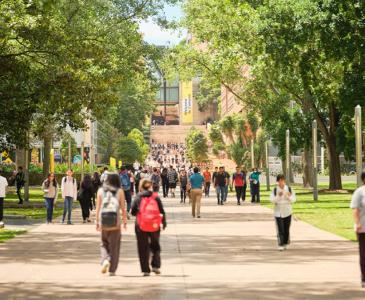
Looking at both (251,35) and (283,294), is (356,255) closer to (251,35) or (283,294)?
(283,294)

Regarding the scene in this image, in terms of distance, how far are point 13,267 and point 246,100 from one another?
4356 centimetres

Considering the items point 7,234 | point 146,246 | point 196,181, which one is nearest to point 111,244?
point 146,246

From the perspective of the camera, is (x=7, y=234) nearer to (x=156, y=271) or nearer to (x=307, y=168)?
(x=156, y=271)

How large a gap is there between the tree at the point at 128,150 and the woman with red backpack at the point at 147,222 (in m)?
96.2

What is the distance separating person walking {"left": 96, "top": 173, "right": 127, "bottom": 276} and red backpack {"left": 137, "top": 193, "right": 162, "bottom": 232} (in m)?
0.31

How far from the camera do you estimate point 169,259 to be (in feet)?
52.7

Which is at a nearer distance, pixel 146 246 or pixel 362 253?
pixel 362 253

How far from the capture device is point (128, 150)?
110062 millimetres

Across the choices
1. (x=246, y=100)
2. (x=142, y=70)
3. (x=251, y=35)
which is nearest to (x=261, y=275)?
(x=251, y=35)

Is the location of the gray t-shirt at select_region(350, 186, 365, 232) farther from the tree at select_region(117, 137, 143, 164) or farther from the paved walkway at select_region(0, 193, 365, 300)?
the tree at select_region(117, 137, 143, 164)

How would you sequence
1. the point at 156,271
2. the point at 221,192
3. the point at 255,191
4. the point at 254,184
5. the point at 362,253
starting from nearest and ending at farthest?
the point at 362,253 → the point at 156,271 → the point at 221,192 → the point at 254,184 → the point at 255,191

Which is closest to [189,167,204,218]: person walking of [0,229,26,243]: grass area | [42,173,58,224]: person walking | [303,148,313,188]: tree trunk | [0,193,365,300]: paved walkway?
[42,173,58,224]: person walking

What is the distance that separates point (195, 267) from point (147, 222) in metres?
1.71

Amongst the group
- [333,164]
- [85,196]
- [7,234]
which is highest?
[333,164]
